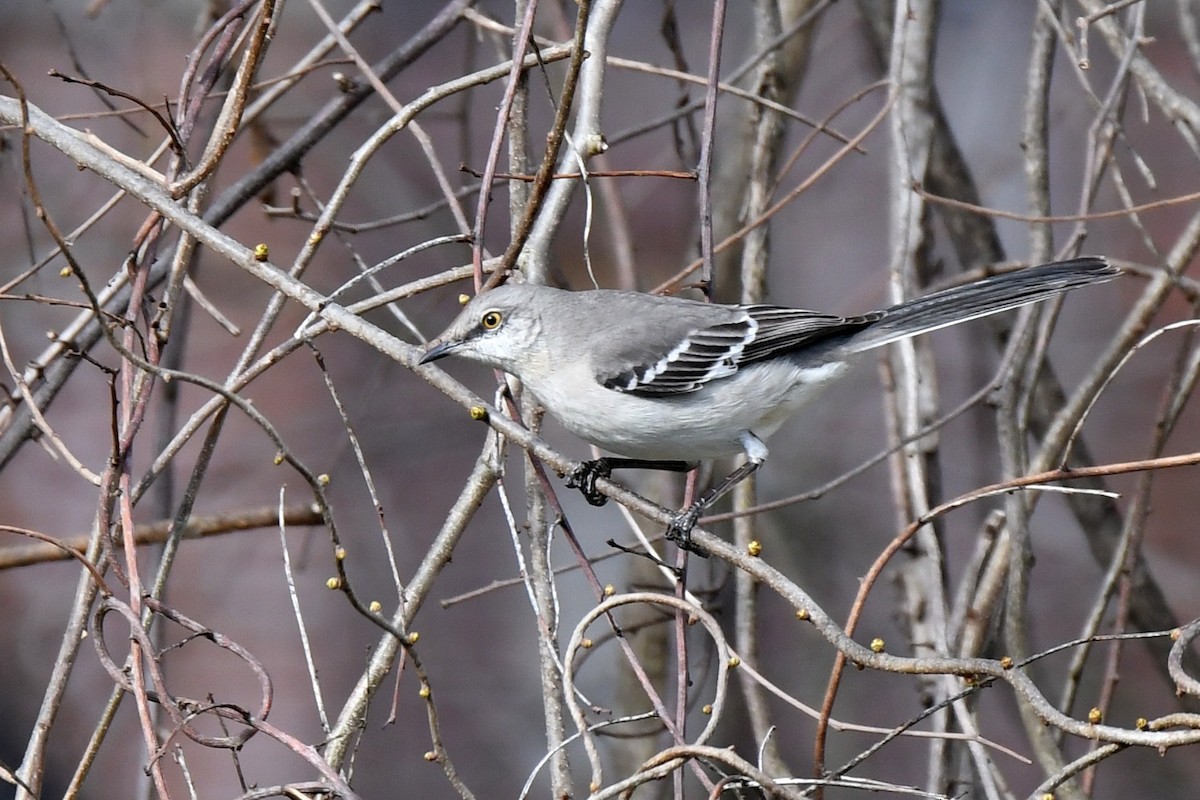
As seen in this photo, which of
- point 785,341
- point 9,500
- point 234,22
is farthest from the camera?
point 9,500

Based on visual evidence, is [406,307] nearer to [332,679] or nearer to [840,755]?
[332,679]

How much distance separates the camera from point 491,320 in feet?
11.0

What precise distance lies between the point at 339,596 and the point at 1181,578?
17.9ft

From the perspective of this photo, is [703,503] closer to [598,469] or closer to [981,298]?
[598,469]

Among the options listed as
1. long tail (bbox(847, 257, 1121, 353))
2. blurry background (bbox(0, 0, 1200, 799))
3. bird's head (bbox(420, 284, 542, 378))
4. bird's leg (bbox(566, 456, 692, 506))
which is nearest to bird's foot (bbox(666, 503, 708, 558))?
bird's leg (bbox(566, 456, 692, 506))

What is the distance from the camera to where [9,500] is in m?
6.97

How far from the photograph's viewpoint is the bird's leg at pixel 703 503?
10.0 ft

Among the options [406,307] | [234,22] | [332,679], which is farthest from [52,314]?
[234,22]

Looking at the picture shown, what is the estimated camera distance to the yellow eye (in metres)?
3.33

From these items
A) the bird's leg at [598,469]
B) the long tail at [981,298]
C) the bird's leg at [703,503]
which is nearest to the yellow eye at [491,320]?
the bird's leg at [598,469]

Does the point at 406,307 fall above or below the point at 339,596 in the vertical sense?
above

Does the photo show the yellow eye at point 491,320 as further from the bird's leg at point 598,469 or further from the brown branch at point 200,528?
the brown branch at point 200,528

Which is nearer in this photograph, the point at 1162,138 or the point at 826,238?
the point at 1162,138

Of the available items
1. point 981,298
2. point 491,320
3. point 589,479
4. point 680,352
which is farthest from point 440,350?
point 981,298
